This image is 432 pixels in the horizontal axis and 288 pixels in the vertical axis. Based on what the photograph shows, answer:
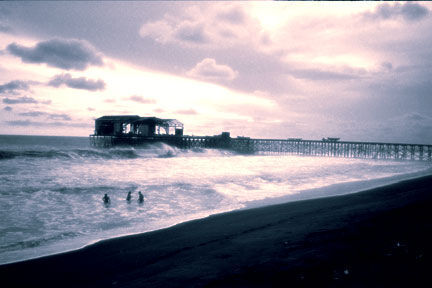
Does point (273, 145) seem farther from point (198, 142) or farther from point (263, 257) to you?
point (263, 257)

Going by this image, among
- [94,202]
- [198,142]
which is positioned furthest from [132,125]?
[94,202]

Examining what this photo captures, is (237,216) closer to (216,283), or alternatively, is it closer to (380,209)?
(380,209)

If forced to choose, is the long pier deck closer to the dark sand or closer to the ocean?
the ocean

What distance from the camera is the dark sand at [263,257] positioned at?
3.24 metres


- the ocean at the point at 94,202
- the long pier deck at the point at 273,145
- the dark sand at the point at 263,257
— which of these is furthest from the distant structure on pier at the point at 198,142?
the dark sand at the point at 263,257

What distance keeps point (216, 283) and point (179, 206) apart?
6808mm

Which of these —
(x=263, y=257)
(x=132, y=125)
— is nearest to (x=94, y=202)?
(x=263, y=257)

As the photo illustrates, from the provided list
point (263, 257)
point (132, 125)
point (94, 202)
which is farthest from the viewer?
point (132, 125)

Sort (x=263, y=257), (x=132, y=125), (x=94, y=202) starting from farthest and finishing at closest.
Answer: (x=132, y=125) < (x=94, y=202) < (x=263, y=257)

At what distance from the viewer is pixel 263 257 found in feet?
13.5

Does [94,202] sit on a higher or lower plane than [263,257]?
lower

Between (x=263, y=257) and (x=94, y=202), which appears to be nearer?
(x=263, y=257)

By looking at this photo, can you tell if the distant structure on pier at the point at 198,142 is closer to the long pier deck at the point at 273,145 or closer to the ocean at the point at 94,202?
the long pier deck at the point at 273,145

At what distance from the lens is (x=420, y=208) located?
6586 mm
